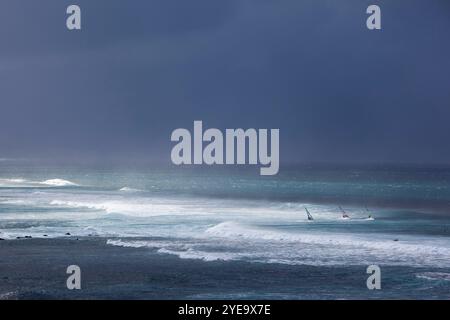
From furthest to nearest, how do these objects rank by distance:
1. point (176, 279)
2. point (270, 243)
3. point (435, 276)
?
point (270, 243) < point (435, 276) < point (176, 279)

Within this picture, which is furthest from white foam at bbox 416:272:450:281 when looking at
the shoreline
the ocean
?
the shoreline

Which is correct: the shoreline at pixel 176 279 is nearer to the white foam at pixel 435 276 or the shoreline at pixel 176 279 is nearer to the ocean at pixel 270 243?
the ocean at pixel 270 243

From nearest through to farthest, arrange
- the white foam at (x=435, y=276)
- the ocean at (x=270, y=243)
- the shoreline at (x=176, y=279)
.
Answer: the shoreline at (x=176, y=279), the ocean at (x=270, y=243), the white foam at (x=435, y=276)

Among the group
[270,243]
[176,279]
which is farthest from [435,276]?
[270,243]

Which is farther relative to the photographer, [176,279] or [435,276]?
[435,276]

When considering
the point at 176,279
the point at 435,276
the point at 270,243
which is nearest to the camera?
the point at 176,279

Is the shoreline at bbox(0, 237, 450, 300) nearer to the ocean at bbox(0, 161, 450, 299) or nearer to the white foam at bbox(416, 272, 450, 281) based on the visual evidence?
the ocean at bbox(0, 161, 450, 299)

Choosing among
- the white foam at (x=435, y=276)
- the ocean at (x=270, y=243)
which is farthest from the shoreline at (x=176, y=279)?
the white foam at (x=435, y=276)

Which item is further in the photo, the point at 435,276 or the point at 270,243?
the point at 270,243

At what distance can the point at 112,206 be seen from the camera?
35.8m

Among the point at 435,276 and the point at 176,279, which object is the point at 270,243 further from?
the point at 435,276

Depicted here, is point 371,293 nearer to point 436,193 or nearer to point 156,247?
point 156,247

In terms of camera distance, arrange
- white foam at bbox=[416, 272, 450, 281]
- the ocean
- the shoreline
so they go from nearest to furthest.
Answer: the shoreline → the ocean → white foam at bbox=[416, 272, 450, 281]
